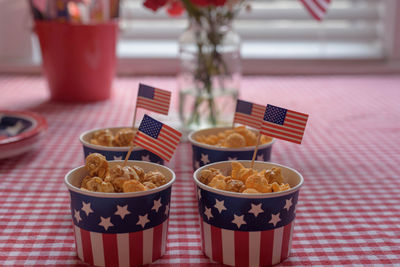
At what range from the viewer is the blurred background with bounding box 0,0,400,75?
7.92 ft

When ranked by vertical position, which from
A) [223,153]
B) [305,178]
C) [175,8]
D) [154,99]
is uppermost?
[175,8]

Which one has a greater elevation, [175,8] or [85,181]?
[175,8]

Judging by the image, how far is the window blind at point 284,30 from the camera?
8.19 feet

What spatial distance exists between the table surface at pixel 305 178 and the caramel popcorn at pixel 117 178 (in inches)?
4.8

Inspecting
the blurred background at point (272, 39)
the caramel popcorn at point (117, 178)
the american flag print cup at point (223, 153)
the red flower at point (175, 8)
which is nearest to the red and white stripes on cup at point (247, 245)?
the caramel popcorn at point (117, 178)

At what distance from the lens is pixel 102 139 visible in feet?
3.32

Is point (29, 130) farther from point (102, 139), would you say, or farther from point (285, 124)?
point (285, 124)

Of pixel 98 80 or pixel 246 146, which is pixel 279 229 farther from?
pixel 98 80

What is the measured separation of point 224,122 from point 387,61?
1.38 m

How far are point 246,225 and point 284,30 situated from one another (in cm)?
A: 193

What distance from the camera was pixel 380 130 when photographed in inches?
61.6

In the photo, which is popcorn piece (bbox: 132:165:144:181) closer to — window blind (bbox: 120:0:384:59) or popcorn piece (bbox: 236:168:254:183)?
popcorn piece (bbox: 236:168:254:183)

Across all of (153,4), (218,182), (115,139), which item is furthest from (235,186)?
(153,4)

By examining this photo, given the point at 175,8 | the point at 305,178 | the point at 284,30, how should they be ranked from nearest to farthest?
the point at 305,178
the point at 175,8
the point at 284,30
